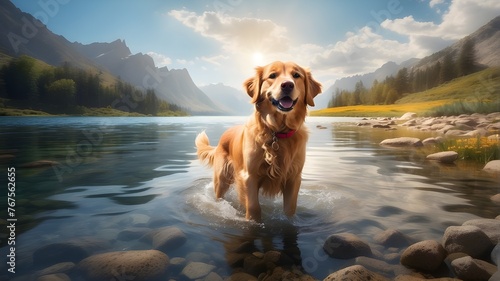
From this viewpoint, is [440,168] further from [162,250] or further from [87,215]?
[87,215]

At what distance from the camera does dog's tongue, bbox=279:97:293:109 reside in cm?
465

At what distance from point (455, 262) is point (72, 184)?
830 cm

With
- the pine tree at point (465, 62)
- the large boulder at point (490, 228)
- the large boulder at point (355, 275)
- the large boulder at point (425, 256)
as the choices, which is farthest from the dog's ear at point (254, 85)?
the pine tree at point (465, 62)

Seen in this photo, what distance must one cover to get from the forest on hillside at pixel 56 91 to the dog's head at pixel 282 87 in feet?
340

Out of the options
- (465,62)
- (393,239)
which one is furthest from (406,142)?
(465,62)

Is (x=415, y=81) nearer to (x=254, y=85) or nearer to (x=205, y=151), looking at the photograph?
(x=205, y=151)

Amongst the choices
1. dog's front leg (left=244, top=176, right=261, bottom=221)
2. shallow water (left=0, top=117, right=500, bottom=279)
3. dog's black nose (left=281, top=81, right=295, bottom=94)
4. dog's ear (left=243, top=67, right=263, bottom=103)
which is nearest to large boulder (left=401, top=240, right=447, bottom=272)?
shallow water (left=0, top=117, right=500, bottom=279)

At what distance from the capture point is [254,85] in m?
5.43

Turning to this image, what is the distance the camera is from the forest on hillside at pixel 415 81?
109 m

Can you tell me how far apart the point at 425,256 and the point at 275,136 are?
104 inches

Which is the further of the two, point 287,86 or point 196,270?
point 287,86

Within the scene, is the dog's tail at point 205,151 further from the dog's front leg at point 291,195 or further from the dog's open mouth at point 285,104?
the dog's open mouth at point 285,104

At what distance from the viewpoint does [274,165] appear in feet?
16.4

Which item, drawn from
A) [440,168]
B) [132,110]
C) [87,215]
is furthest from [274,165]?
[132,110]
